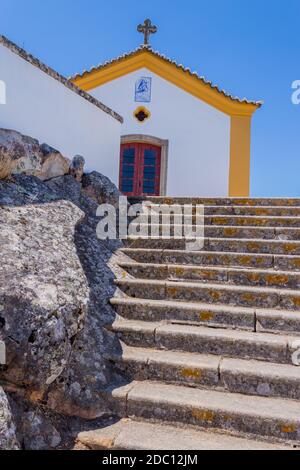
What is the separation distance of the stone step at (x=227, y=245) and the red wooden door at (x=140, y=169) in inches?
195

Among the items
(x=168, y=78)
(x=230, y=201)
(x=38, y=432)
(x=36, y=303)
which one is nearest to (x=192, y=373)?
(x=38, y=432)

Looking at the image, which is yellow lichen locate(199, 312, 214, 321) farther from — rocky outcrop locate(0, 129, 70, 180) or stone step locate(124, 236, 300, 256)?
rocky outcrop locate(0, 129, 70, 180)

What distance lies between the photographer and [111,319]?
3254 millimetres

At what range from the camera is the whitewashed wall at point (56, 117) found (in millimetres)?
3799

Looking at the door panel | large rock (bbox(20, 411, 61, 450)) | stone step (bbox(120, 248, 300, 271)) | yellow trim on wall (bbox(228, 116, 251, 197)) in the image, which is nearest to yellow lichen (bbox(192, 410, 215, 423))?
large rock (bbox(20, 411, 61, 450))

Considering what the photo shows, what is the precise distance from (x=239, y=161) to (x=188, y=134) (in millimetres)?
1484

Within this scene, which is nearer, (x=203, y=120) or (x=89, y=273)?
(x=89, y=273)

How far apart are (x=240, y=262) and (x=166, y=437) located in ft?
6.98

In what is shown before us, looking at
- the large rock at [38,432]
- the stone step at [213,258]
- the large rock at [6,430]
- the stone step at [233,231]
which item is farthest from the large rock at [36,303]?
the stone step at [233,231]

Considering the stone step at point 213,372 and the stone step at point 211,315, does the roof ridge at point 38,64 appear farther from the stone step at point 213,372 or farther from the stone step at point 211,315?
the stone step at point 213,372

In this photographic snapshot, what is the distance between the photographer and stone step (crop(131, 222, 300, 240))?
14.4 feet
